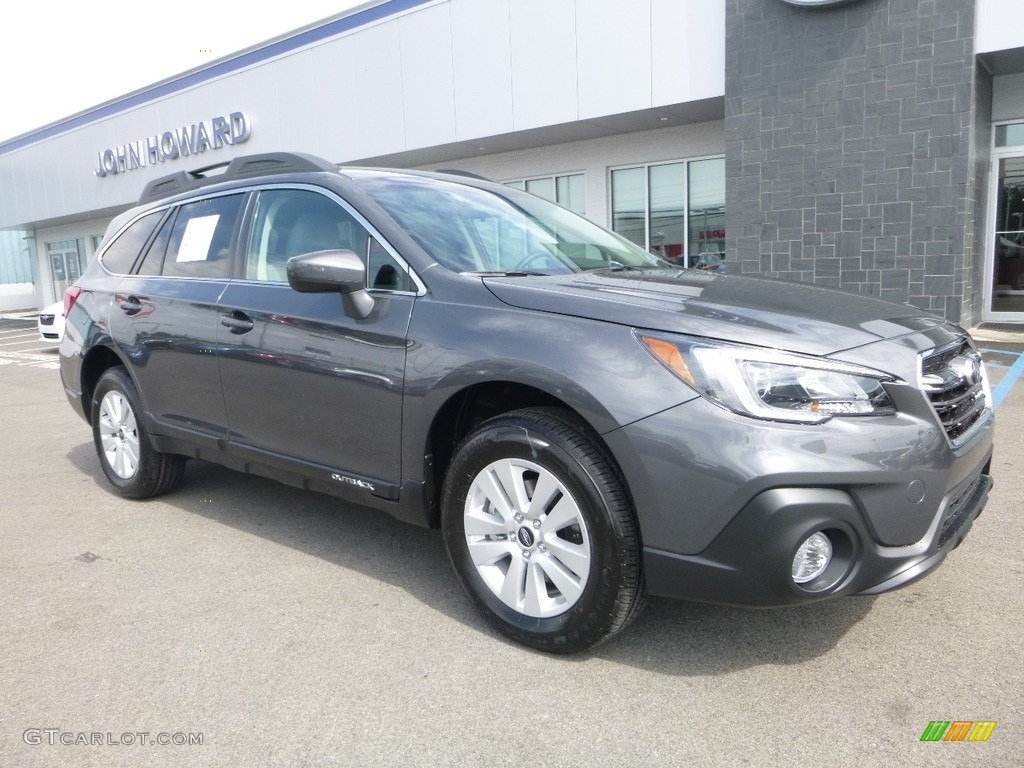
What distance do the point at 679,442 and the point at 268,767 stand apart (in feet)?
4.80

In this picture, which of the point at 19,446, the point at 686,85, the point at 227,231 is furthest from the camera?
the point at 686,85

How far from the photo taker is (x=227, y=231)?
13.3 ft

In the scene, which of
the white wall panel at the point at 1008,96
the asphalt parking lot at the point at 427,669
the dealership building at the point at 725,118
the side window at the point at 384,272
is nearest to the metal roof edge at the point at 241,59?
the dealership building at the point at 725,118

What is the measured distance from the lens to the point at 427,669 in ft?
9.07

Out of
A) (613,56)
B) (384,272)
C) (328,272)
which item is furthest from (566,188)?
(328,272)

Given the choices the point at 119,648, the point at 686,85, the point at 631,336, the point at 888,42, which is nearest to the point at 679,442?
the point at 631,336

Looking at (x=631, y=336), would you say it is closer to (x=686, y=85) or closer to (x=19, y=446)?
(x=19, y=446)

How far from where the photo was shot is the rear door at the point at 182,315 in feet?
13.0

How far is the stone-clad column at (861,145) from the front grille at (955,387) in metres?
8.64

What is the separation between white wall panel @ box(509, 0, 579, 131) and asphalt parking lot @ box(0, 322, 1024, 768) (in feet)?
35.7

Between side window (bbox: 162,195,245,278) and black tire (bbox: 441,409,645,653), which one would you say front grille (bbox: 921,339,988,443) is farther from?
side window (bbox: 162,195,245,278)

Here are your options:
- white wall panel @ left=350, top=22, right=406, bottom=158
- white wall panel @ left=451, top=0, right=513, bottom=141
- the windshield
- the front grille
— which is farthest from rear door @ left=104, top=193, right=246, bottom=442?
white wall panel @ left=350, top=22, right=406, bottom=158

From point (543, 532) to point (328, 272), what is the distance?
124 cm

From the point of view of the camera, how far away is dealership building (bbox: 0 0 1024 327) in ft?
34.8
